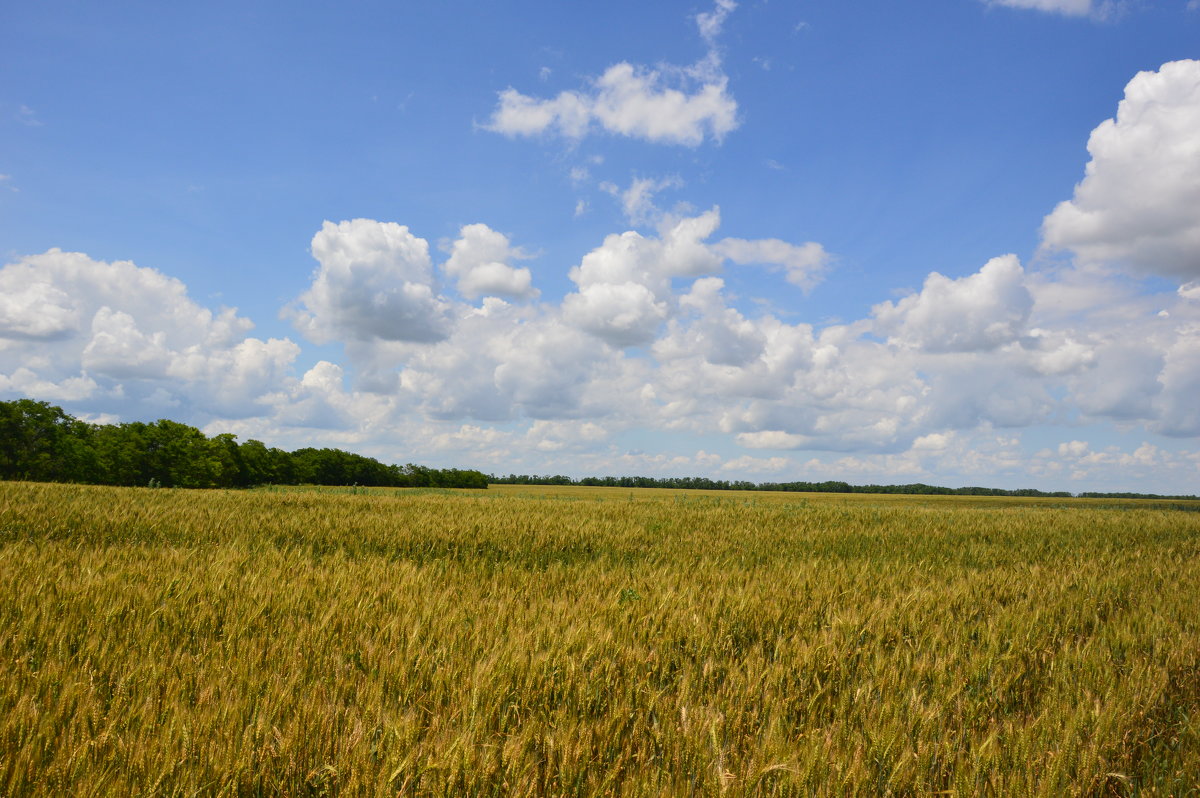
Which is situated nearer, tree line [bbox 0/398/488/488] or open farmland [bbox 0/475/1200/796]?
open farmland [bbox 0/475/1200/796]

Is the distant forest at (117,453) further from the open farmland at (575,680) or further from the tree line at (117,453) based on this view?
the open farmland at (575,680)

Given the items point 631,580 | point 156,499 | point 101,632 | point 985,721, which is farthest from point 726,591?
point 156,499

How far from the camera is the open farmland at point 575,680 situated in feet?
7.30

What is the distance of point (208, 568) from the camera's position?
217 inches

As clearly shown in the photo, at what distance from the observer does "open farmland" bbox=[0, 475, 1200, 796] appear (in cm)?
223

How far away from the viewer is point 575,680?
3145 mm

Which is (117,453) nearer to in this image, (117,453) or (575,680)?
(117,453)

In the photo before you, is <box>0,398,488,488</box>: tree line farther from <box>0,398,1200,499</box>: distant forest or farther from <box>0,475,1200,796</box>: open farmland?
Answer: <box>0,475,1200,796</box>: open farmland

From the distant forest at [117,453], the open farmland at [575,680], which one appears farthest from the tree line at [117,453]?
the open farmland at [575,680]

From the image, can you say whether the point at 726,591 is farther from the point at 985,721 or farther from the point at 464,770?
the point at 464,770

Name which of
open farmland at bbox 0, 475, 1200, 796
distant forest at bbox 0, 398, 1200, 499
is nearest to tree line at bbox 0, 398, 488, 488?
distant forest at bbox 0, 398, 1200, 499

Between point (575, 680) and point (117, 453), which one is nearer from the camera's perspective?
point (575, 680)

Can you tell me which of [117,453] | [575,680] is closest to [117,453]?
[117,453]

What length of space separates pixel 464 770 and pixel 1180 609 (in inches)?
312
